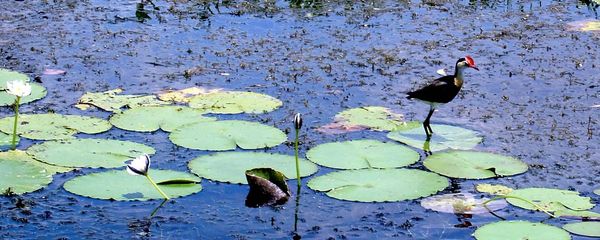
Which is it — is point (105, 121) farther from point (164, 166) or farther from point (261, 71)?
point (261, 71)

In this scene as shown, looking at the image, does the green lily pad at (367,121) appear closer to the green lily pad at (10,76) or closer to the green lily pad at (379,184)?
the green lily pad at (379,184)

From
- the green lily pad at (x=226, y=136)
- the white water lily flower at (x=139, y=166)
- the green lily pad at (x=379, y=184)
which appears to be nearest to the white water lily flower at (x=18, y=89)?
the green lily pad at (x=226, y=136)

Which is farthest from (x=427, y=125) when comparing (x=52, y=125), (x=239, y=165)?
(x=52, y=125)

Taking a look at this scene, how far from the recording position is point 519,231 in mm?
6281

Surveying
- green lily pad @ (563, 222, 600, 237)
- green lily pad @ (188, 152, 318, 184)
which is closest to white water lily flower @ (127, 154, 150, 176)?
green lily pad @ (188, 152, 318, 184)

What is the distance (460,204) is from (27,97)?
3.75 m

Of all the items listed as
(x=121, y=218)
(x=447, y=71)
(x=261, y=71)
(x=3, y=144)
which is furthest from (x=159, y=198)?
(x=447, y=71)

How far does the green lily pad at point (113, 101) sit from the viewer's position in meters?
8.45

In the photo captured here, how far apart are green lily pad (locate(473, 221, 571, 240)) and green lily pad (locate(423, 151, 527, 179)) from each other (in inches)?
33.8

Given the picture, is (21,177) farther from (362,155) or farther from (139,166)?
(362,155)

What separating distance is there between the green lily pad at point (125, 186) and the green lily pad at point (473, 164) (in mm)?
1690

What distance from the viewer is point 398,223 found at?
257 inches

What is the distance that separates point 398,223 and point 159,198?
1.52 m

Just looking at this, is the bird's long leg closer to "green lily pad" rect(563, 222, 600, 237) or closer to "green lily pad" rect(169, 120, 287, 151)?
"green lily pad" rect(169, 120, 287, 151)
